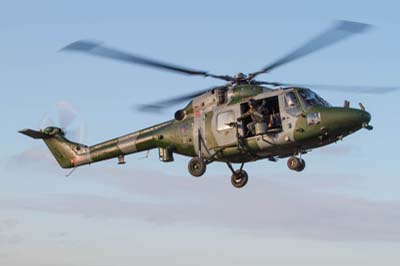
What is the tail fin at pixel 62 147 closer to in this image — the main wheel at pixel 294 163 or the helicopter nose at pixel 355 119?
the main wheel at pixel 294 163

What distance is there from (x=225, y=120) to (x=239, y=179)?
115 inches

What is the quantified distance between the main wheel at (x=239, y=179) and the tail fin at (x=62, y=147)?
8176 millimetres

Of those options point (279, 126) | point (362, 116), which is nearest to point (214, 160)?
point (279, 126)

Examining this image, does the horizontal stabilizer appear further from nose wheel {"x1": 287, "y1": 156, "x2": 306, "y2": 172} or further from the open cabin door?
nose wheel {"x1": 287, "y1": 156, "x2": 306, "y2": 172}

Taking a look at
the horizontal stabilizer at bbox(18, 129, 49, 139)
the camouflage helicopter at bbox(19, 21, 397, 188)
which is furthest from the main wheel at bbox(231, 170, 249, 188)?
the horizontal stabilizer at bbox(18, 129, 49, 139)

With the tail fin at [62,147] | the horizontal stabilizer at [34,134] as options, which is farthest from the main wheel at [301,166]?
the horizontal stabilizer at [34,134]

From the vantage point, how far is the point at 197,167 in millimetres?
36750

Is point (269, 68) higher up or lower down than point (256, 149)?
higher up

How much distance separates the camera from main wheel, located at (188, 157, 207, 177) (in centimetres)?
3666

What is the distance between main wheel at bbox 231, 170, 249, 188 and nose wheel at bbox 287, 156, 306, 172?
9.36 feet

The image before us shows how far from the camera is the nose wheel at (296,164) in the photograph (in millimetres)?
35062

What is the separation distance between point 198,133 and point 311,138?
551 centimetres

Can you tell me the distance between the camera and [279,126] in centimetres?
3478

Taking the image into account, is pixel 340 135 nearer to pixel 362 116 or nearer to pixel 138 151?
pixel 362 116
